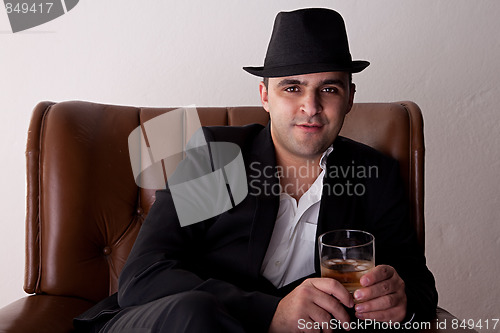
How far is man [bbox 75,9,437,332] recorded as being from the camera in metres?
1.24

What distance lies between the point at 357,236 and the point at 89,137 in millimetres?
857

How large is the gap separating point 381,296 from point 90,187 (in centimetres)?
86

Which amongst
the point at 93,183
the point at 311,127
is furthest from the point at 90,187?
the point at 311,127

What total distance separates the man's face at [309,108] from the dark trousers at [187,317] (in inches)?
22.8

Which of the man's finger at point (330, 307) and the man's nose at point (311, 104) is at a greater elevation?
the man's nose at point (311, 104)

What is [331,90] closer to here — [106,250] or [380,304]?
[380,304]

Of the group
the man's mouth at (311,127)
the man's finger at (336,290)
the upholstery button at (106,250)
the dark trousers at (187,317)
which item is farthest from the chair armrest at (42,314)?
the man's mouth at (311,127)

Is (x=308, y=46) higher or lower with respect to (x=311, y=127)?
higher

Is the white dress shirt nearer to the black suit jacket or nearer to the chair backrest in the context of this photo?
the black suit jacket

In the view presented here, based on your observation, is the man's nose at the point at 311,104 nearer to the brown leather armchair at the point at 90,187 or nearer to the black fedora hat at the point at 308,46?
Answer: the black fedora hat at the point at 308,46

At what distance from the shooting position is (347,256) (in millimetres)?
998

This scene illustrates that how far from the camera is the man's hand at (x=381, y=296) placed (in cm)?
104

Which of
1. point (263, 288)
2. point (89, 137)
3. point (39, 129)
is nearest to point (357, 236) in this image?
point (263, 288)

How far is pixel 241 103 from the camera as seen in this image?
77.8 inches
